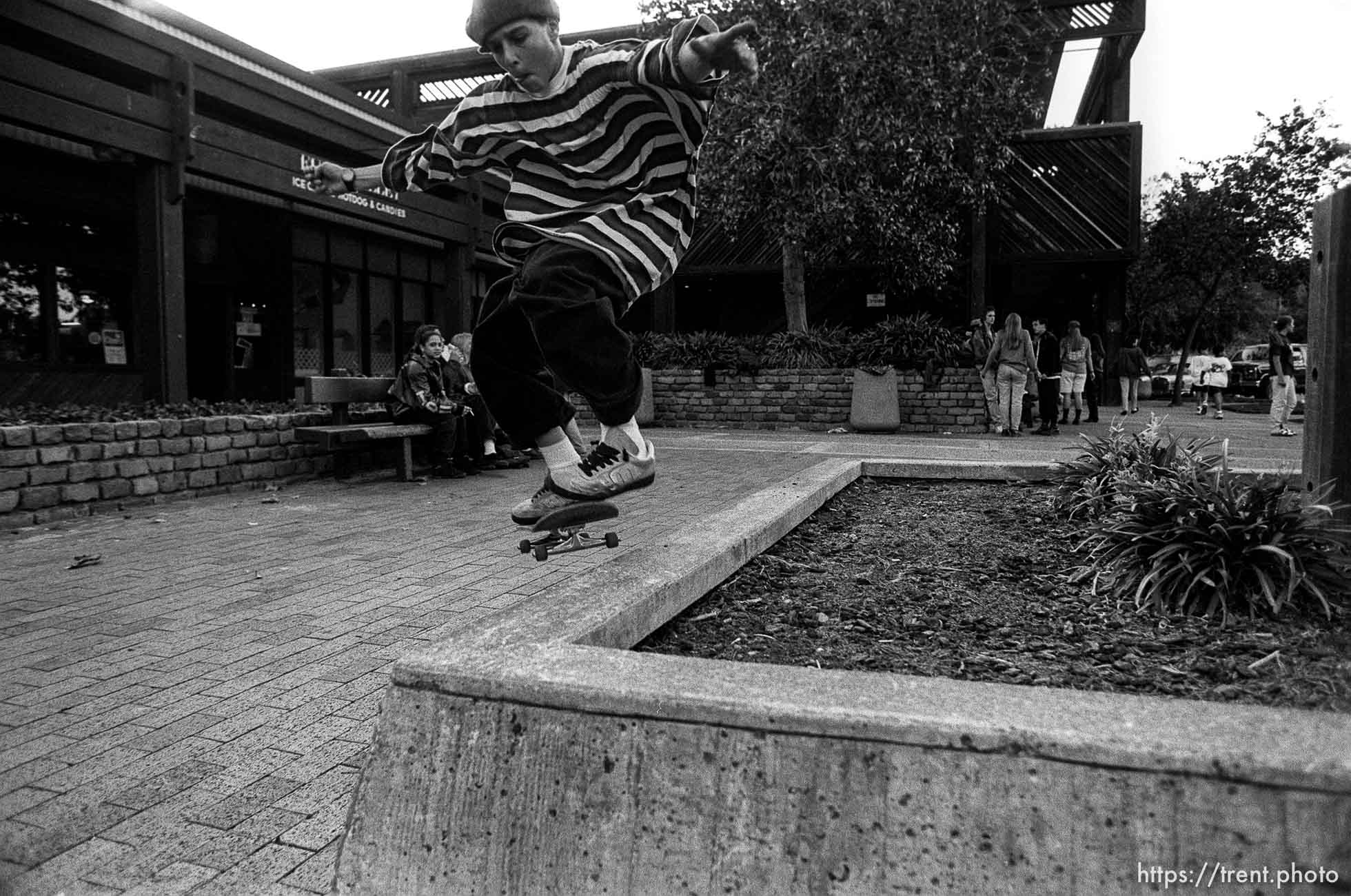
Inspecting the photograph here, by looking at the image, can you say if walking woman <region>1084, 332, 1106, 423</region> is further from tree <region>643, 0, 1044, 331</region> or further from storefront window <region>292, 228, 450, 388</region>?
storefront window <region>292, 228, 450, 388</region>

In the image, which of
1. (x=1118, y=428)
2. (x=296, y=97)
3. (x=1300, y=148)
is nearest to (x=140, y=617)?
(x=1118, y=428)

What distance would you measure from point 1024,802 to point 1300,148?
3067cm

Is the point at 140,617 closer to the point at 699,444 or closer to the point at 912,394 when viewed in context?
the point at 699,444

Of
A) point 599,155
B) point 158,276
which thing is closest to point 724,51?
point 599,155

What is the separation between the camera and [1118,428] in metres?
4.76

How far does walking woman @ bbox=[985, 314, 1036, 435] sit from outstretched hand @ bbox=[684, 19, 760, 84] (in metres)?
11.7

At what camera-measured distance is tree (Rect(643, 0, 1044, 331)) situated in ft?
49.3

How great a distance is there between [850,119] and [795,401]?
16.1ft

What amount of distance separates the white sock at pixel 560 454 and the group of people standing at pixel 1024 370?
11642mm

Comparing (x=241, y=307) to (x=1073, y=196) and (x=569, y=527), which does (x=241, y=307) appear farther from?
(x=1073, y=196)

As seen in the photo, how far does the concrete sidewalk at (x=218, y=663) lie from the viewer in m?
2.07

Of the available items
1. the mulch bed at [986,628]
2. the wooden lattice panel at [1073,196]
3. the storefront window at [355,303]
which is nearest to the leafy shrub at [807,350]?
the wooden lattice panel at [1073,196]

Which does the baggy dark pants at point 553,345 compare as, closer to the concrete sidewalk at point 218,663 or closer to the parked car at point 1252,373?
the concrete sidewalk at point 218,663

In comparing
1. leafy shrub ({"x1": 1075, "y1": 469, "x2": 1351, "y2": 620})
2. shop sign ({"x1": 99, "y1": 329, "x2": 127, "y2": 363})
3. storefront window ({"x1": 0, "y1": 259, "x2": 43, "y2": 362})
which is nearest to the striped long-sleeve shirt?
leafy shrub ({"x1": 1075, "y1": 469, "x2": 1351, "y2": 620})
